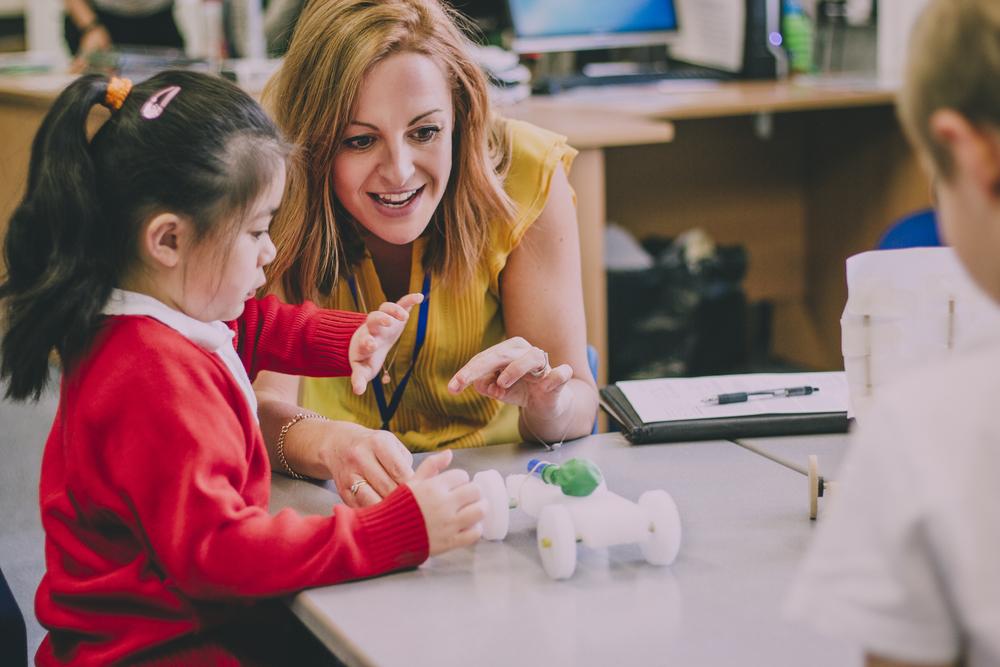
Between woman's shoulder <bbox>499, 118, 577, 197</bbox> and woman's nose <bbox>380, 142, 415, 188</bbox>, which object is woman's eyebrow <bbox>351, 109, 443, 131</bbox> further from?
woman's shoulder <bbox>499, 118, 577, 197</bbox>

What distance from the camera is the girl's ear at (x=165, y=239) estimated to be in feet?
3.33

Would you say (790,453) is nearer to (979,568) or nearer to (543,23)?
(979,568)

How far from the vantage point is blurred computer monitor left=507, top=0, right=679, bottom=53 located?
3232mm

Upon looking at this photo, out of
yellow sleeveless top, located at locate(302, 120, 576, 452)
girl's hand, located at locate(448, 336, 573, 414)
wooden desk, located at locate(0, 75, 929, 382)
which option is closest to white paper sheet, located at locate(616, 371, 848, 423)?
girl's hand, located at locate(448, 336, 573, 414)

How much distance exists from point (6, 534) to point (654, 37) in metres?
2.51

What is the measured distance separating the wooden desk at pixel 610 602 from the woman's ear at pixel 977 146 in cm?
36

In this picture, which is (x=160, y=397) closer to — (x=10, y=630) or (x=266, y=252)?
(x=266, y=252)

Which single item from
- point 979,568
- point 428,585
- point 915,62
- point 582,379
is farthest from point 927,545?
point 582,379

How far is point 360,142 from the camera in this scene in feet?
4.69

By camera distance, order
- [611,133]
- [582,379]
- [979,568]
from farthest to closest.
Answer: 1. [611,133]
2. [582,379]
3. [979,568]

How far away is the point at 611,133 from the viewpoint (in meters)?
2.43

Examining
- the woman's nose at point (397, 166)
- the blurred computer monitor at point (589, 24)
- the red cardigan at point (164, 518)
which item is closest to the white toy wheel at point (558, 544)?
the red cardigan at point (164, 518)

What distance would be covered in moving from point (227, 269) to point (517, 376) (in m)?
0.34

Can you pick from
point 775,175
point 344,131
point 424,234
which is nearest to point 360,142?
point 344,131
